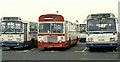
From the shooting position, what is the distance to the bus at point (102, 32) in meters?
26.0

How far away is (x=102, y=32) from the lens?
26.1 meters

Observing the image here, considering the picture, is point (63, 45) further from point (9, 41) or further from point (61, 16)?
point (9, 41)

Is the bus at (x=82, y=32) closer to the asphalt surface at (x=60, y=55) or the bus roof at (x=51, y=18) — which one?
the bus roof at (x=51, y=18)

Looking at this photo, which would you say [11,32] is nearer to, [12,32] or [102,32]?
[12,32]

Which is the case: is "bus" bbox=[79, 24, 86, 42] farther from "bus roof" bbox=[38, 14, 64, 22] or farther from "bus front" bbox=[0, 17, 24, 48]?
"bus front" bbox=[0, 17, 24, 48]

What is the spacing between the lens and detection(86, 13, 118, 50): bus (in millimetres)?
25953

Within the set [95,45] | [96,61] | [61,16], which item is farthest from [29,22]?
[96,61]

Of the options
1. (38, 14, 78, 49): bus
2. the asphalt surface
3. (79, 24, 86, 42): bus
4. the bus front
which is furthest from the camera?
(79, 24, 86, 42): bus

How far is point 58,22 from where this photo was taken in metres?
28.1

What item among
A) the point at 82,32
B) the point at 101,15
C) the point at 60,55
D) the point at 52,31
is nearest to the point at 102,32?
the point at 101,15

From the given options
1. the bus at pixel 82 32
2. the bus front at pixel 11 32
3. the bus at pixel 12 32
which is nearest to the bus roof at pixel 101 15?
the bus at pixel 12 32

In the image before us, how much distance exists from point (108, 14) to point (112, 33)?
164 cm

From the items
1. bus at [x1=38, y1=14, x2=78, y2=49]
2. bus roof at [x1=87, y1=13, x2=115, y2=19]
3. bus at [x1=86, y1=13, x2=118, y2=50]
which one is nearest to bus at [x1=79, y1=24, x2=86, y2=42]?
bus at [x1=38, y1=14, x2=78, y2=49]

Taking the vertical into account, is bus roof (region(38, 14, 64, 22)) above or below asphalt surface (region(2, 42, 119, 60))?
above
